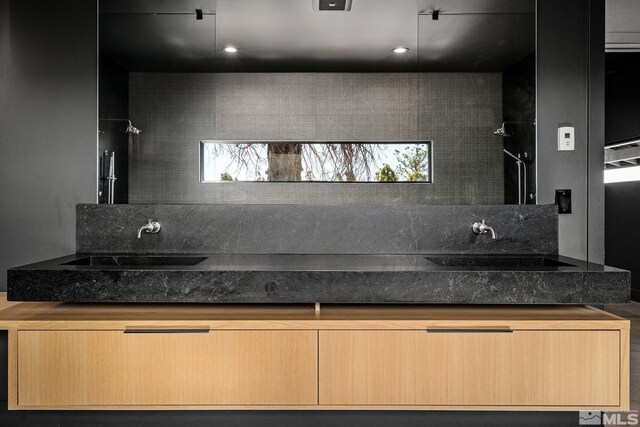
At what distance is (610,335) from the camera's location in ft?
4.72

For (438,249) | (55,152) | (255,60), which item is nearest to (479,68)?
(438,249)

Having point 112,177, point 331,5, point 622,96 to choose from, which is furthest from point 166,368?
point 622,96

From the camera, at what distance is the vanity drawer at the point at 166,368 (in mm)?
1443

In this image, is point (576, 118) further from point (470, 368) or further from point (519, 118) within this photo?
point (470, 368)

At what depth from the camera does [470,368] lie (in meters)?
1.46

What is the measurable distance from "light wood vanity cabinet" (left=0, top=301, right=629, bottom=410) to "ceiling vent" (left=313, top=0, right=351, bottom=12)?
4.78 feet

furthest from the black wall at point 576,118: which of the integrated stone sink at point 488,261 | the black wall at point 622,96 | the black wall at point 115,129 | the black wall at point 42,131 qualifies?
the black wall at point 622,96

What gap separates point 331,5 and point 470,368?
166 cm

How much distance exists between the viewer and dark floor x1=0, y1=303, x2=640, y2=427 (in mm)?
1593

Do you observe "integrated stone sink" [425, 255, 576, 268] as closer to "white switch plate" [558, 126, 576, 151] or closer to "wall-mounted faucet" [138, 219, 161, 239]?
"white switch plate" [558, 126, 576, 151]

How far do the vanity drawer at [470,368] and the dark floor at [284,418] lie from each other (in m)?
0.18

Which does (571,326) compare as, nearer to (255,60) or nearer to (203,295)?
(203,295)

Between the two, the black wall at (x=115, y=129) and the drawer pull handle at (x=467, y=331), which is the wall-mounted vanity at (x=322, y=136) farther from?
the drawer pull handle at (x=467, y=331)

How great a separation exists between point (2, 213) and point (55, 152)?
0.37 meters
